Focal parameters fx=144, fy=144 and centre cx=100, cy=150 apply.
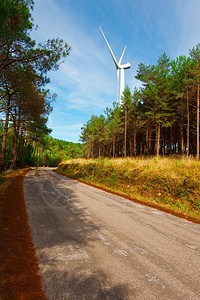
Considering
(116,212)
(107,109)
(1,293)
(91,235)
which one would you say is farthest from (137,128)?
(1,293)

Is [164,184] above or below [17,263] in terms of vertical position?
above

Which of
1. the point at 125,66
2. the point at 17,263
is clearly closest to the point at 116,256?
the point at 17,263

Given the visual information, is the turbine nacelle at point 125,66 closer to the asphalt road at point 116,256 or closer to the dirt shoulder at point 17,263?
the asphalt road at point 116,256

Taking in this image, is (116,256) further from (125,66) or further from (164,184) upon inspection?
(125,66)

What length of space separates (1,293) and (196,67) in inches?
845

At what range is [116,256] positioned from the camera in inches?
110

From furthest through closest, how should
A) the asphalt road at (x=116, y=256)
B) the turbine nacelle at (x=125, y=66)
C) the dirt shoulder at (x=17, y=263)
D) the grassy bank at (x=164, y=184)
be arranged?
the turbine nacelle at (x=125, y=66) → the grassy bank at (x=164, y=184) → the asphalt road at (x=116, y=256) → the dirt shoulder at (x=17, y=263)

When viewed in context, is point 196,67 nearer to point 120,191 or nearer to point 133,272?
point 120,191

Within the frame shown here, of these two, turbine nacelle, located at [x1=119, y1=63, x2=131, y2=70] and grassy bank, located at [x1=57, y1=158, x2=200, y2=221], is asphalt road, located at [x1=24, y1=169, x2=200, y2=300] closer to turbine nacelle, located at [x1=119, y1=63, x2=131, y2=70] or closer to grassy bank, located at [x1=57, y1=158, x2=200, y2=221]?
grassy bank, located at [x1=57, y1=158, x2=200, y2=221]

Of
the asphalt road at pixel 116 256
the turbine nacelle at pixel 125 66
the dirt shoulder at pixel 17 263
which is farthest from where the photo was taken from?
the turbine nacelle at pixel 125 66

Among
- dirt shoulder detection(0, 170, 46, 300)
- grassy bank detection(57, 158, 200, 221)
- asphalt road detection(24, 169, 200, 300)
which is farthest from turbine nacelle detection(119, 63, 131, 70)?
dirt shoulder detection(0, 170, 46, 300)

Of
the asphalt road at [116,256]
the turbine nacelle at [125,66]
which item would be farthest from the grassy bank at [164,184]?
the turbine nacelle at [125,66]

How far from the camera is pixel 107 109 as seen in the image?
40.2m

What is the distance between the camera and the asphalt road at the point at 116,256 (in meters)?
2.03
